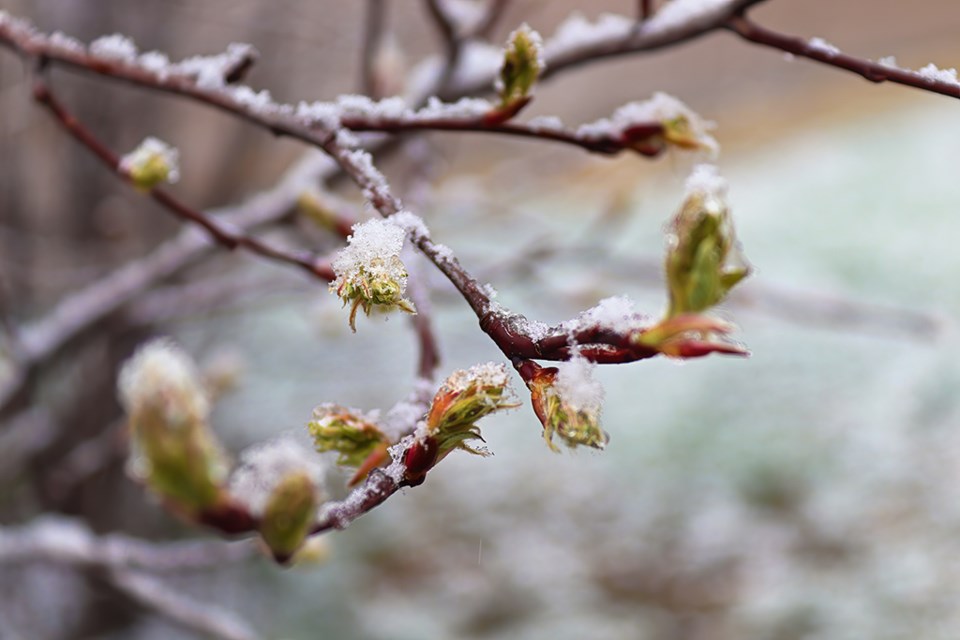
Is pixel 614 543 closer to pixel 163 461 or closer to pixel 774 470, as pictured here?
pixel 774 470

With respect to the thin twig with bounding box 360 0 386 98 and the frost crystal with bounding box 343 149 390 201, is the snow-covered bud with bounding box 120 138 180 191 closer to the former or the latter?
the frost crystal with bounding box 343 149 390 201

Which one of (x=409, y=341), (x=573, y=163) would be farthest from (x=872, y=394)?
(x=409, y=341)

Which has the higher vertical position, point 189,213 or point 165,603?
point 189,213

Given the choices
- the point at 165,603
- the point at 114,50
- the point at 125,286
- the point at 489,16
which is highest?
the point at 489,16

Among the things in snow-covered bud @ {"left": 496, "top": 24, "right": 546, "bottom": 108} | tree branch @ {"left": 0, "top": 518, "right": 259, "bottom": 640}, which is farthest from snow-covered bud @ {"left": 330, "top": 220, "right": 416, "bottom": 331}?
tree branch @ {"left": 0, "top": 518, "right": 259, "bottom": 640}

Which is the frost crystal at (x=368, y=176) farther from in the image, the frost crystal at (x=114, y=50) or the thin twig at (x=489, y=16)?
the thin twig at (x=489, y=16)

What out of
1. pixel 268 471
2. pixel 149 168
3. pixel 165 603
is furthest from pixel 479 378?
pixel 165 603

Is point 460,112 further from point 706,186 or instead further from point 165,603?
point 165,603

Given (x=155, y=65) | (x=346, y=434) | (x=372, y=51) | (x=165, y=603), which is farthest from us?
(x=372, y=51)
